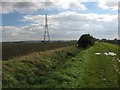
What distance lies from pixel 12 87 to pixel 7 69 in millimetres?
3831

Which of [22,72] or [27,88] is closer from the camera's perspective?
[27,88]

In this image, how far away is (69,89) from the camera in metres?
16.1

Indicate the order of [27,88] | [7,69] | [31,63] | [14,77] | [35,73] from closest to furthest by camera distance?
[27,88], [14,77], [7,69], [35,73], [31,63]

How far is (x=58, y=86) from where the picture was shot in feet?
54.4

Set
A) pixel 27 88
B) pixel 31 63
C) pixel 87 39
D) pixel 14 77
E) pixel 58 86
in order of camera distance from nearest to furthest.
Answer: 1. pixel 27 88
2. pixel 58 86
3. pixel 14 77
4. pixel 31 63
5. pixel 87 39

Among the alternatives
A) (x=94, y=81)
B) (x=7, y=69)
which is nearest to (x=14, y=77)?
(x=7, y=69)

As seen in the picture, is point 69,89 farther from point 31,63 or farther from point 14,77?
point 31,63

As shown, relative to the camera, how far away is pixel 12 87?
15.5m

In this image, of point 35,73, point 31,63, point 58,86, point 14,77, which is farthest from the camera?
point 31,63

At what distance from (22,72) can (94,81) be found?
5.00m

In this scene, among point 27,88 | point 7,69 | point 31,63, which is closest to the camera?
point 27,88

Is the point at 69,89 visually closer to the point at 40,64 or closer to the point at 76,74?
the point at 76,74

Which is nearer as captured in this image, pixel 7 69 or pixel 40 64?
pixel 7 69

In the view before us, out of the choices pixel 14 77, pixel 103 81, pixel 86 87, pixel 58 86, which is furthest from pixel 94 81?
pixel 14 77
